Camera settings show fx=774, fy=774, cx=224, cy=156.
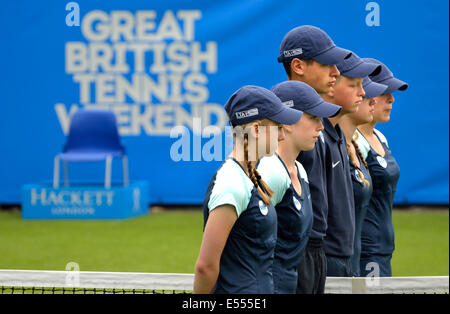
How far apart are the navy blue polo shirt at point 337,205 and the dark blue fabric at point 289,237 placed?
0.59 m

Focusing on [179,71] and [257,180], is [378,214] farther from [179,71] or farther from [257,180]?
[179,71]

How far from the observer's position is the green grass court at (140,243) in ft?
22.2

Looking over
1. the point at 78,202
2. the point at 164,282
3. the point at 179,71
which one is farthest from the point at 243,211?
the point at 179,71

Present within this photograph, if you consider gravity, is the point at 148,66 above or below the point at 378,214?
above

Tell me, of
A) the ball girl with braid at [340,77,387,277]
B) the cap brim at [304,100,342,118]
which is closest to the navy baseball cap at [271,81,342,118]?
the cap brim at [304,100,342,118]

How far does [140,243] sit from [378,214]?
13.1 feet

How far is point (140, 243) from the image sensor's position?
788 cm

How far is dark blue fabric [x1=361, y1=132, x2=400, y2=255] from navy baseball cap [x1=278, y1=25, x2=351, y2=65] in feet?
3.09

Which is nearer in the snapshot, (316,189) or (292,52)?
(316,189)

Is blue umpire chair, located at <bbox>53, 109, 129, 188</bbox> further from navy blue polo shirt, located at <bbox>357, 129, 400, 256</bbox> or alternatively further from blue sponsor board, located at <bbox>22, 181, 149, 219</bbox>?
navy blue polo shirt, located at <bbox>357, 129, 400, 256</bbox>

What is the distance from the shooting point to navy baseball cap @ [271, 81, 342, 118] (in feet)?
9.91

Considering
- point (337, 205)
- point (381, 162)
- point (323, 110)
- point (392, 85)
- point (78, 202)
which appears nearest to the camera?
point (323, 110)

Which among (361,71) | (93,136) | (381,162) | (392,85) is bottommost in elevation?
(93,136)

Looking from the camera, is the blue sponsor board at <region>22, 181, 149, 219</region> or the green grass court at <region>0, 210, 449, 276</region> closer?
the green grass court at <region>0, 210, 449, 276</region>
